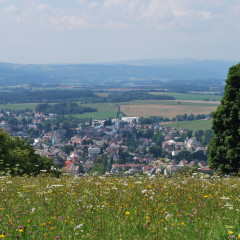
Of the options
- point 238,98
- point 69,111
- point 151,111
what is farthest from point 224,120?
point 69,111

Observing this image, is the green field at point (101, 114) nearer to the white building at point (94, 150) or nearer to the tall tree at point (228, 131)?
the white building at point (94, 150)

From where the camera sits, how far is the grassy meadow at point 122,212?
5.64 m

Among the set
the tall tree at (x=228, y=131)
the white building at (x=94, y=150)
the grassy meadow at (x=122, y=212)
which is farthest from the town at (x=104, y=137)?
the grassy meadow at (x=122, y=212)

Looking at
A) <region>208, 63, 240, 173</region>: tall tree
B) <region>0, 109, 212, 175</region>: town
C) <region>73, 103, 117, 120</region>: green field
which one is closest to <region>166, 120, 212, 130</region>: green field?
<region>0, 109, 212, 175</region>: town

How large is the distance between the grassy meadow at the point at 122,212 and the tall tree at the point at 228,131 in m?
13.8

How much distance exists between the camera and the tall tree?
22469 mm

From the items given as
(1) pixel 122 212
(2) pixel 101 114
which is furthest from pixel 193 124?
(1) pixel 122 212

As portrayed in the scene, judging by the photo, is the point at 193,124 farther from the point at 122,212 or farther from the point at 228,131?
the point at 122,212

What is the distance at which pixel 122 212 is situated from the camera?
680 centimetres

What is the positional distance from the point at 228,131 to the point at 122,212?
1750 centimetres

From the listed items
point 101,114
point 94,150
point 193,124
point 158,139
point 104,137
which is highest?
point 193,124

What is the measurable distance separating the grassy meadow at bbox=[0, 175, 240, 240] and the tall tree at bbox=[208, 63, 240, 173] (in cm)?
1376

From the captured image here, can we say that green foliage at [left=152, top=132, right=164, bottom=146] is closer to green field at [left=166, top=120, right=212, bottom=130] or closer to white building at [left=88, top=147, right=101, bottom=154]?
green field at [left=166, top=120, right=212, bottom=130]

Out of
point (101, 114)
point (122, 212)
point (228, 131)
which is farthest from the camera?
point (101, 114)
